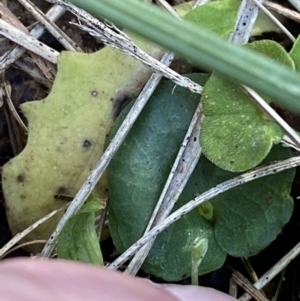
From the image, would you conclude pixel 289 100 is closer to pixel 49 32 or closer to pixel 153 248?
pixel 153 248

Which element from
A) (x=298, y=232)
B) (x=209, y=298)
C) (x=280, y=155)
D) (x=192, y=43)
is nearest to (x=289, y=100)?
(x=192, y=43)

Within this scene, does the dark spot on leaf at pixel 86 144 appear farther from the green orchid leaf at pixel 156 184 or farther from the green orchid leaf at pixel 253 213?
the green orchid leaf at pixel 253 213

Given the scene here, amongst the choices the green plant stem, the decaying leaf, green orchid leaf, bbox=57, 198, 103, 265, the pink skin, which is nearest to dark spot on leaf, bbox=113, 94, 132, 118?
the decaying leaf

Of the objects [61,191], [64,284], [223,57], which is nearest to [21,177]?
[61,191]

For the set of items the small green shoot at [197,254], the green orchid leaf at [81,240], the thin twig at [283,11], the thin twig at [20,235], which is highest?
the thin twig at [283,11]

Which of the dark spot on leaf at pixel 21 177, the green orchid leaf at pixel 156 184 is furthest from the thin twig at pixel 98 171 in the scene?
the dark spot on leaf at pixel 21 177

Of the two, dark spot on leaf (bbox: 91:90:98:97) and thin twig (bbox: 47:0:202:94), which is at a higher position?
thin twig (bbox: 47:0:202:94)

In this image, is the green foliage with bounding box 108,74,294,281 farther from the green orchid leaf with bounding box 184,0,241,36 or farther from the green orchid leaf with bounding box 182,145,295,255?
the green orchid leaf with bounding box 184,0,241,36
